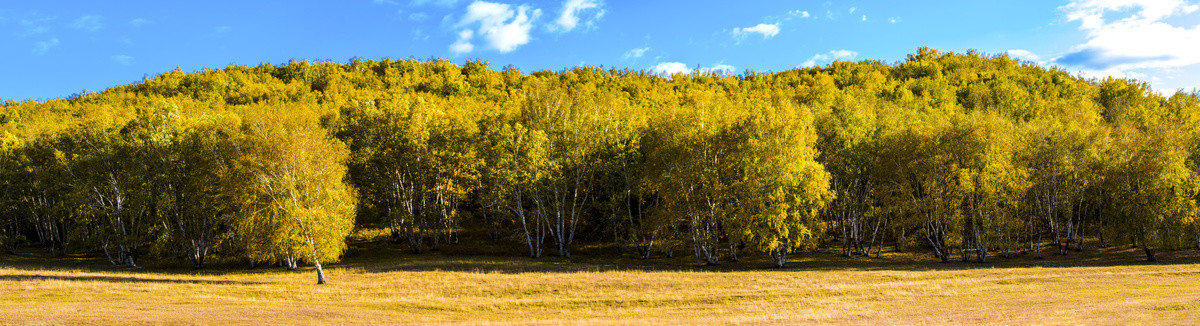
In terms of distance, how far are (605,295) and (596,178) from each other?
27211 millimetres

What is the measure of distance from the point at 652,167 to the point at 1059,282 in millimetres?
27757

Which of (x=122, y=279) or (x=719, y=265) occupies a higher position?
(x=122, y=279)

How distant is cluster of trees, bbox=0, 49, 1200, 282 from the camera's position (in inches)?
1583

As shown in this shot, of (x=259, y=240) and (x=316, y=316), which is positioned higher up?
(x=259, y=240)

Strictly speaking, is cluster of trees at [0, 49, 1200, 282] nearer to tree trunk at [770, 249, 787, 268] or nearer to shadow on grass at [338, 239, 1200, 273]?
tree trunk at [770, 249, 787, 268]

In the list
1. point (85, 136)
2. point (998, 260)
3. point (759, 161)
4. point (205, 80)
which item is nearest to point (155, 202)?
point (85, 136)

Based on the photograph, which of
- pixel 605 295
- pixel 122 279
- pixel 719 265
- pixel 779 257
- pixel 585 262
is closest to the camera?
Answer: pixel 605 295

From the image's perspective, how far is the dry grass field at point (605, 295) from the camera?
2295 centimetres

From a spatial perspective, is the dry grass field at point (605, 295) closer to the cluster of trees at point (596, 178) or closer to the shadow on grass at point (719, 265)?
the shadow on grass at point (719, 265)

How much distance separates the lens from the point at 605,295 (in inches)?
1177

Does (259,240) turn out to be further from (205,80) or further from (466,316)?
(205,80)

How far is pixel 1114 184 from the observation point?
163ft

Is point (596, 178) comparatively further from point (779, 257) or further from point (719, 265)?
point (779, 257)

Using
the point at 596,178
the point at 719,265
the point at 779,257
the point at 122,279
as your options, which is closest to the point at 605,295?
the point at 779,257
